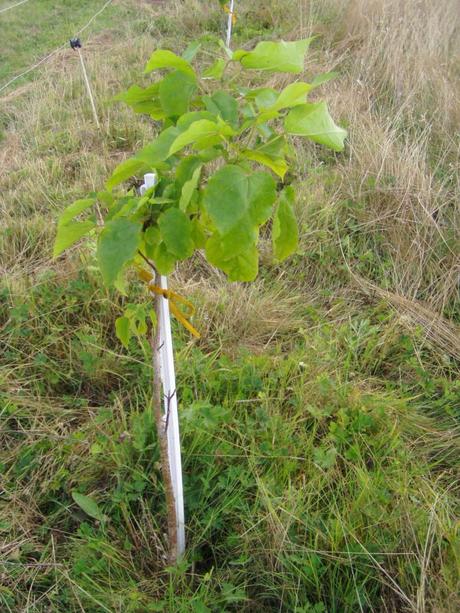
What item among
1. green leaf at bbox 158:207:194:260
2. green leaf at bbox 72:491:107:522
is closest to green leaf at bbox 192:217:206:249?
green leaf at bbox 158:207:194:260

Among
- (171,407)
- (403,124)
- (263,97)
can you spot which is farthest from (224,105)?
(403,124)

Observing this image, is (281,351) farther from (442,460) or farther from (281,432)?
(442,460)

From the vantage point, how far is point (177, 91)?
765 mm

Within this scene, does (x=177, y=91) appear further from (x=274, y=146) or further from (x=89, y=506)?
(x=89, y=506)

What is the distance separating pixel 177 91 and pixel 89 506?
1.09m

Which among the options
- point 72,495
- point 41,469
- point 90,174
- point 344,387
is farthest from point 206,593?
point 90,174

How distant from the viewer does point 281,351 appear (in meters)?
2.00

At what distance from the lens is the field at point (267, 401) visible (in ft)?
4.20

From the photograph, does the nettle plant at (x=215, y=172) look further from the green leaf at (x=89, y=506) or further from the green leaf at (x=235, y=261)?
the green leaf at (x=89, y=506)

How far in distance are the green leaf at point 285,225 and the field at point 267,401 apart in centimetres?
37

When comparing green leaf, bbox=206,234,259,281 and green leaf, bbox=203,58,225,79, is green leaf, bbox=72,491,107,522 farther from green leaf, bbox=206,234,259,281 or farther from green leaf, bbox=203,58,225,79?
green leaf, bbox=203,58,225,79

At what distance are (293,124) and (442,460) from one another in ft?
4.35

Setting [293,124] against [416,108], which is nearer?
[293,124]

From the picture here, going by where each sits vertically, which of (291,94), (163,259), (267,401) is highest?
(291,94)
